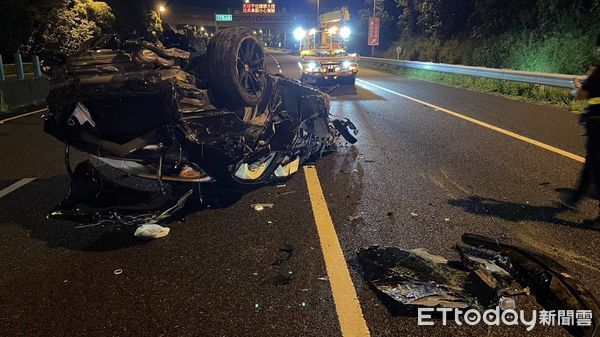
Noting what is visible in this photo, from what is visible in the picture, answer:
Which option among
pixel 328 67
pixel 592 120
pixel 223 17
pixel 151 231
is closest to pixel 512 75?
pixel 328 67

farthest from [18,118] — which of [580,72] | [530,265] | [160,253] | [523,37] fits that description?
[523,37]

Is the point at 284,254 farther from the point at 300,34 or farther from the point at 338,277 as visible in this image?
the point at 300,34

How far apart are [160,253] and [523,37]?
22.5 meters

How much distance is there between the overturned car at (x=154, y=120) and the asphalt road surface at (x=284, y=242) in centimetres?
33

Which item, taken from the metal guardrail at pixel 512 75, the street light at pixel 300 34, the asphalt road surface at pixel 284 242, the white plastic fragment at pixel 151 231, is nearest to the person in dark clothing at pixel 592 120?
the asphalt road surface at pixel 284 242

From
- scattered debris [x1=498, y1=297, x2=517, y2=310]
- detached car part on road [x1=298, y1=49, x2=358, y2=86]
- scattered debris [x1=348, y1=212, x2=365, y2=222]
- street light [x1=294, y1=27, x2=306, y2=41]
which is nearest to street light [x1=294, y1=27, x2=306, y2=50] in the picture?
street light [x1=294, y1=27, x2=306, y2=41]

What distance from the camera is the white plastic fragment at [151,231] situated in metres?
4.00

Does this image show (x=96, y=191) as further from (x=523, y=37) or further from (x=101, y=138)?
(x=523, y=37)

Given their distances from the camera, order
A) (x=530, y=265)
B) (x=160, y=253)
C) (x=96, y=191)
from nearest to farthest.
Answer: (x=530, y=265), (x=160, y=253), (x=96, y=191)

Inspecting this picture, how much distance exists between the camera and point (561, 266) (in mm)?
3221

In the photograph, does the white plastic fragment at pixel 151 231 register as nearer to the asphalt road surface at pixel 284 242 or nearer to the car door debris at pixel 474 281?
the asphalt road surface at pixel 284 242

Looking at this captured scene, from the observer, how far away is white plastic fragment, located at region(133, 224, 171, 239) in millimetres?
3998

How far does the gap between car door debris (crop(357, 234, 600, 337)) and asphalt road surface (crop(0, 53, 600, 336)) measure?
4.3 inches

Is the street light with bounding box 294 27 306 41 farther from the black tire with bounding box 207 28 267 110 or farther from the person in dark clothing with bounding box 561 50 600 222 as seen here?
the person in dark clothing with bounding box 561 50 600 222
